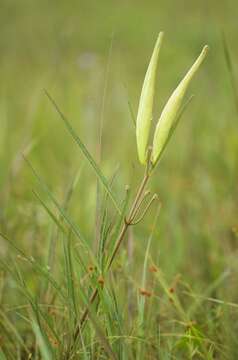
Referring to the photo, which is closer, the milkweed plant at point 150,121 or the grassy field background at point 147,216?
the milkweed plant at point 150,121

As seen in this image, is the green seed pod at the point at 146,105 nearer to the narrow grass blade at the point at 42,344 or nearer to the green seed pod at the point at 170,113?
the green seed pod at the point at 170,113

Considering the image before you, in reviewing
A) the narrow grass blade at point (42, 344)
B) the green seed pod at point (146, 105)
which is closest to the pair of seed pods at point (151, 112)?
the green seed pod at point (146, 105)

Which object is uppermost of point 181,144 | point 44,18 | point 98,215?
point 44,18

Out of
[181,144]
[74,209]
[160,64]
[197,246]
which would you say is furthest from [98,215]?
[160,64]

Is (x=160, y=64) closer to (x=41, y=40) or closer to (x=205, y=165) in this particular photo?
(x=41, y=40)

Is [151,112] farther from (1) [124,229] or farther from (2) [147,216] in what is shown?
(2) [147,216]

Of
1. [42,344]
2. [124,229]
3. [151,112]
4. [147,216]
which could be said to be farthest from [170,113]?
[147,216]

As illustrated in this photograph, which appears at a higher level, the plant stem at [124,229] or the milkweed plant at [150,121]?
the milkweed plant at [150,121]
